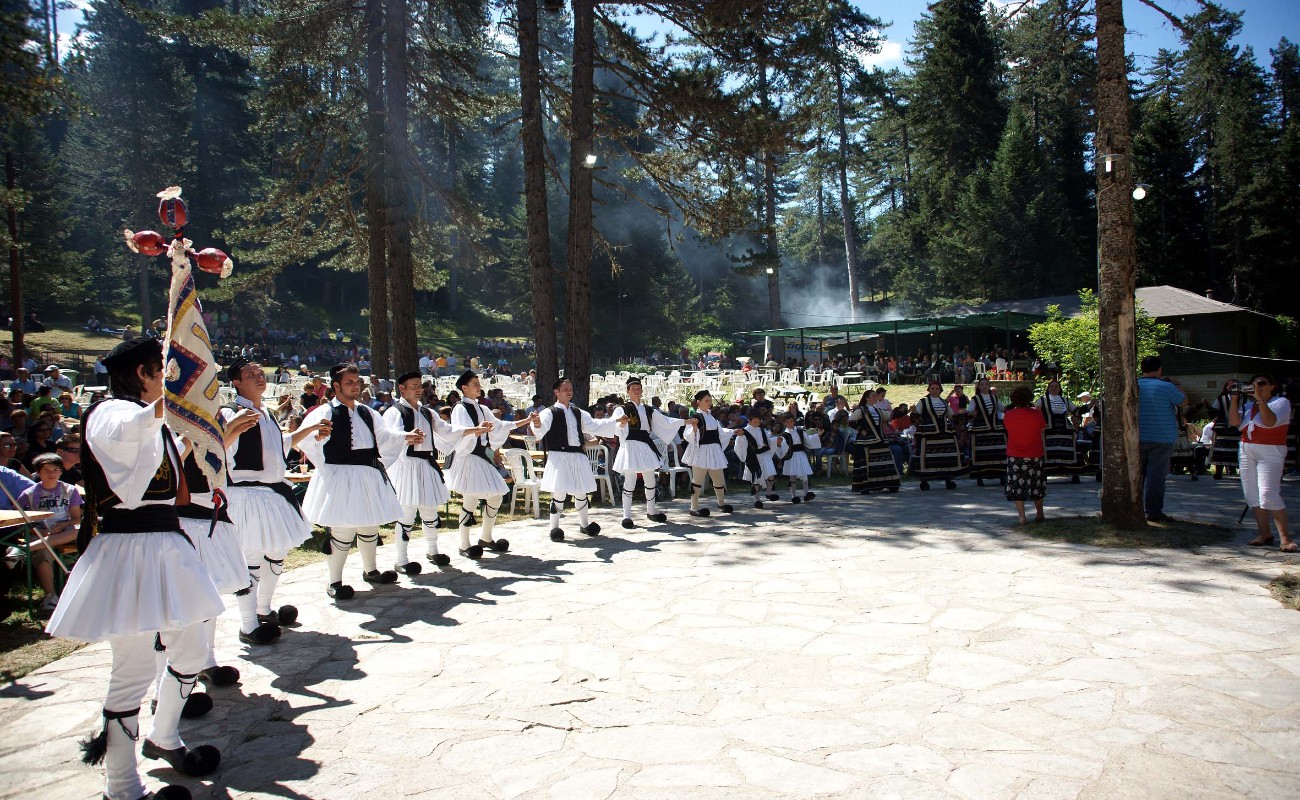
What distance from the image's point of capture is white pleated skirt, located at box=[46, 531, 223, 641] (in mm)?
3443

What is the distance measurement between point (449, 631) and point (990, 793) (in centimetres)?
399

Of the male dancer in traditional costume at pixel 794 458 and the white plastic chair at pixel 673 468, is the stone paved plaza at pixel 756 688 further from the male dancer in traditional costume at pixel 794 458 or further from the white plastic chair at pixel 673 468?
the white plastic chair at pixel 673 468

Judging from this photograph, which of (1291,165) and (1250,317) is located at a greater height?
(1291,165)

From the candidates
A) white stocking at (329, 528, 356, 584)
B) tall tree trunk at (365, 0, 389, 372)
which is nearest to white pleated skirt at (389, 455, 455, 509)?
white stocking at (329, 528, 356, 584)

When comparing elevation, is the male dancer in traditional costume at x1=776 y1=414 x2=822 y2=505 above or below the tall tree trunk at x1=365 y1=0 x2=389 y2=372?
below

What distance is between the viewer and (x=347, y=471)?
6.80 meters

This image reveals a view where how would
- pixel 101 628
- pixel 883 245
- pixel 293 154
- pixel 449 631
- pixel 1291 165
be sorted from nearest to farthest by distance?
1. pixel 101 628
2. pixel 449 631
3. pixel 293 154
4. pixel 1291 165
5. pixel 883 245

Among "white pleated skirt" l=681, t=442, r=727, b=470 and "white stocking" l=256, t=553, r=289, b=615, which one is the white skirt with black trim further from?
"white stocking" l=256, t=553, r=289, b=615

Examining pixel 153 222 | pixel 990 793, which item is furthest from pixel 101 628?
pixel 153 222

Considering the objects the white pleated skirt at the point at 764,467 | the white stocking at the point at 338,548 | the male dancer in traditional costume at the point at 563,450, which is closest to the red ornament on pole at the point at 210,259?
the white stocking at the point at 338,548

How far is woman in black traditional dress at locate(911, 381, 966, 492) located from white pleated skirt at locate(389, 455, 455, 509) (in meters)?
9.49

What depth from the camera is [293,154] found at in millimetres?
14992

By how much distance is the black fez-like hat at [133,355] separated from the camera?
364 centimetres

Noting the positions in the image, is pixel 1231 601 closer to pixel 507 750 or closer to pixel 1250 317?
pixel 507 750
